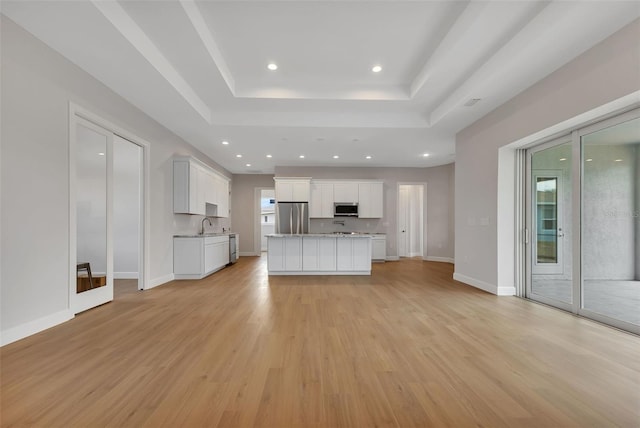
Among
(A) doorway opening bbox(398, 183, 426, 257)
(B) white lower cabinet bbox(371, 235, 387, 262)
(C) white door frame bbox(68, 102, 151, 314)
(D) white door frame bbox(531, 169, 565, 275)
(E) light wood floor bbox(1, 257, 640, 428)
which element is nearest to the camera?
(E) light wood floor bbox(1, 257, 640, 428)

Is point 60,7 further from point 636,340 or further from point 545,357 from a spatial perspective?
point 636,340

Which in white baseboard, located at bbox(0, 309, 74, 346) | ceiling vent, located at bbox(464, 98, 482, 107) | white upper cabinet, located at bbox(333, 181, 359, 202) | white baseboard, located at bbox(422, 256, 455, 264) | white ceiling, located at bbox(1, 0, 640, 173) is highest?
white ceiling, located at bbox(1, 0, 640, 173)

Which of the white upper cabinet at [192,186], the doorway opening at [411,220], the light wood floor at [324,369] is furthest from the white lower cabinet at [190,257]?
the doorway opening at [411,220]

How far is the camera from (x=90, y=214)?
11.2 ft

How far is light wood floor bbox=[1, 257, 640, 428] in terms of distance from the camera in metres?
1.50

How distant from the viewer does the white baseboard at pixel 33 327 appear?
237cm

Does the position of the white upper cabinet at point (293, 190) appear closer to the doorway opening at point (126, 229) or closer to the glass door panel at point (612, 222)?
the doorway opening at point (126, 229)

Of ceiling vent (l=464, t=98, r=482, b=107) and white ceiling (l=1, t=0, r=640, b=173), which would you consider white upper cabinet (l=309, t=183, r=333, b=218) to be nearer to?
white ceiling (l=1, t=0, r=640, b=173)

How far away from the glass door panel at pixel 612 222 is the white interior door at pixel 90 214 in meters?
5.78

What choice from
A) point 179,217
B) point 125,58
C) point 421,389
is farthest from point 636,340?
point 179,217

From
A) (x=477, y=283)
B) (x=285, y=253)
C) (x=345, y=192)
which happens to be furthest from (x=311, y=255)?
(x=477, y=283)

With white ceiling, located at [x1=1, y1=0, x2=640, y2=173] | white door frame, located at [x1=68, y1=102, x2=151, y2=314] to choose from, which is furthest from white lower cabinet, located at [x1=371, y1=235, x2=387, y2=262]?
white door frame, located at [x1=68, y1=102, x2=151, y2=314]

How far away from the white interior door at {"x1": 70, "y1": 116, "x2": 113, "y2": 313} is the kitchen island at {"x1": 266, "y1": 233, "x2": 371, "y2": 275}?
2.90 m

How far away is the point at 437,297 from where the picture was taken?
13.2 feet
